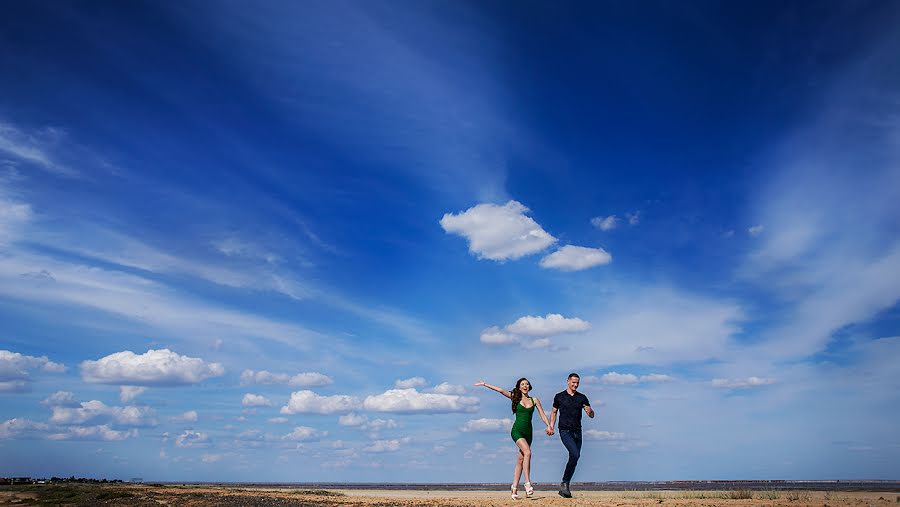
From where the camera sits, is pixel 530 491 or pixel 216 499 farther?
pixel 216 499

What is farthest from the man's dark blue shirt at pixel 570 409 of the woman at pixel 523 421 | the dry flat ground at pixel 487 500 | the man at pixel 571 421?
the dry flat ground at pixel 487 500

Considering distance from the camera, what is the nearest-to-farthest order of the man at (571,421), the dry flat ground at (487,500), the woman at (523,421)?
the dry flat ground at (487,500) → the woman at (523,421) → the man at (571,421)

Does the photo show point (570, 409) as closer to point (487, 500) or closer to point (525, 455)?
point (525, 455)

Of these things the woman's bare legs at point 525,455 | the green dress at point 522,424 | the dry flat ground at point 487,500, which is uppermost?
the green dress at point 522,424

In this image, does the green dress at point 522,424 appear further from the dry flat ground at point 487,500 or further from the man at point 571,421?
the dry flat ground at point 487,500

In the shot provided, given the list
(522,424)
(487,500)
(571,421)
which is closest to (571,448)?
(571,421)

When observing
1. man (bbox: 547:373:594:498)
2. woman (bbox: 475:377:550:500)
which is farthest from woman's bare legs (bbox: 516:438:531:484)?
man (bbox: 547:373:594:498)

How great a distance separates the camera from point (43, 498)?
66.0 feet

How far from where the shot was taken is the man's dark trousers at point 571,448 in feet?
55.2

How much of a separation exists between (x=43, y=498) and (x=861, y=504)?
25873mm

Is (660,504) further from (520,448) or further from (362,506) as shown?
(362,506)

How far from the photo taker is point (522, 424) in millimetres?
16078

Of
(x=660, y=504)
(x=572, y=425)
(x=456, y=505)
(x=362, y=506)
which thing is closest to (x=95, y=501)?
(x=362, y=506)

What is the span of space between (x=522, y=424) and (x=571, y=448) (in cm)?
199
